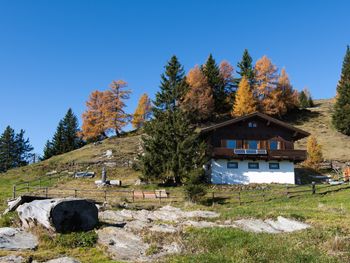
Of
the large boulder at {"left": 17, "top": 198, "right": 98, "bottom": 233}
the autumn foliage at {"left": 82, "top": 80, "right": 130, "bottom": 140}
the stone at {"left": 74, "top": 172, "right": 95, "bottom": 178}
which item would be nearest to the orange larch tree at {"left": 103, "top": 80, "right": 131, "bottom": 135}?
the autumn foliage at {"left": 82, "top": 80, "right": 130, "bottom": 140}

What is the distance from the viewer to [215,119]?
79875 mm

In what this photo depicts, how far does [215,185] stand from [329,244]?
3119 cm

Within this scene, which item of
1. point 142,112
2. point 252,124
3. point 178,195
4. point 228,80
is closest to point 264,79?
point 228,80

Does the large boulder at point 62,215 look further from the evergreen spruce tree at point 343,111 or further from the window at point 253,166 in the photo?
the evergreen spruce tree at point 343,111

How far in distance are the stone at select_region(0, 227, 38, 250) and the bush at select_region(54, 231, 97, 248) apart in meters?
0.93

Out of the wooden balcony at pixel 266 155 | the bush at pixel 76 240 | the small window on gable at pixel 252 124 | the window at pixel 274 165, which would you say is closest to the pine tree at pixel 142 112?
the small window on gable at pixel 252 124

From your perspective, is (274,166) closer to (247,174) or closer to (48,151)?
(247,174)

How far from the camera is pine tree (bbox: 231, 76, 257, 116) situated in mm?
75562

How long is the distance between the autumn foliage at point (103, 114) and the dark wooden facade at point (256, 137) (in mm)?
30730

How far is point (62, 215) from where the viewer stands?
17078 mm

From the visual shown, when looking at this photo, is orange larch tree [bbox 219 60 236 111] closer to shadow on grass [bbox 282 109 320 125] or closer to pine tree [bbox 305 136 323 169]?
shadow on grass [bbox 282 109 320 125]

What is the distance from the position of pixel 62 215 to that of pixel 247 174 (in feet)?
111

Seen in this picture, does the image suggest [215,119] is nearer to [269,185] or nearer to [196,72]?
[196,72]

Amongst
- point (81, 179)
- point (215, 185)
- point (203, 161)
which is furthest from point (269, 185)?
point (81, 179)
